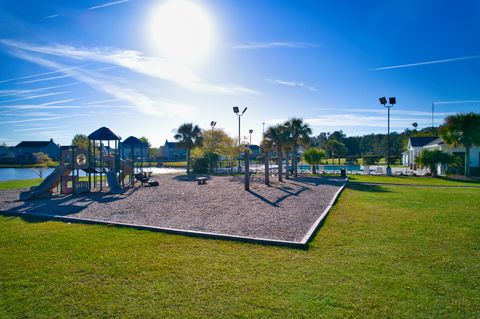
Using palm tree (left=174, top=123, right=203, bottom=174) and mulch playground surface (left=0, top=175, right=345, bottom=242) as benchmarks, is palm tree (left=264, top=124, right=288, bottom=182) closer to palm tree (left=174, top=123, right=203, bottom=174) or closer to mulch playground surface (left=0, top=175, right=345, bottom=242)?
palm tree (left=174, top=123, right=203, bottom=174)

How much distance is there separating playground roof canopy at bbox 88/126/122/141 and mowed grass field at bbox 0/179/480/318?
10.8m

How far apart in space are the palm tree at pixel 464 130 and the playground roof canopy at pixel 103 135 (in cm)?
2908

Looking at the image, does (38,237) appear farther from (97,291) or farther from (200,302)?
(200,302)

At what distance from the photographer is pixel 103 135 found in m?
17.9

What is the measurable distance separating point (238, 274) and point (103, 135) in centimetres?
A: 1595

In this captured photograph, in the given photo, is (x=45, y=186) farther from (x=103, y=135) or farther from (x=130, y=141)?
(x=130, y=141)

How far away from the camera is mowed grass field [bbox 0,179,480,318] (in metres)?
3.78

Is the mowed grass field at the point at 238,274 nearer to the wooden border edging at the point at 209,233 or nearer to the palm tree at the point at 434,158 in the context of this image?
the wooden border edging at the point at 209,233

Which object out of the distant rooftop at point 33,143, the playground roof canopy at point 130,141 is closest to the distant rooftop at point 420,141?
the playground roof canopy at point 130,141

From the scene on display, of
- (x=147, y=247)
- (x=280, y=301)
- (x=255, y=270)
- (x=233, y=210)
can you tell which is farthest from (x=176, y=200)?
(x=280, y=301)

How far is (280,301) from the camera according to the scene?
394 centimetres

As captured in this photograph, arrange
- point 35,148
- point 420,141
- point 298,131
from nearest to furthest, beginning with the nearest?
point 298,131 < point 420,141 < point 35,148

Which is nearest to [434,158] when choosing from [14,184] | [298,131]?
[298,131]

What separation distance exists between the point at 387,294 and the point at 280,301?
1.56 meters
